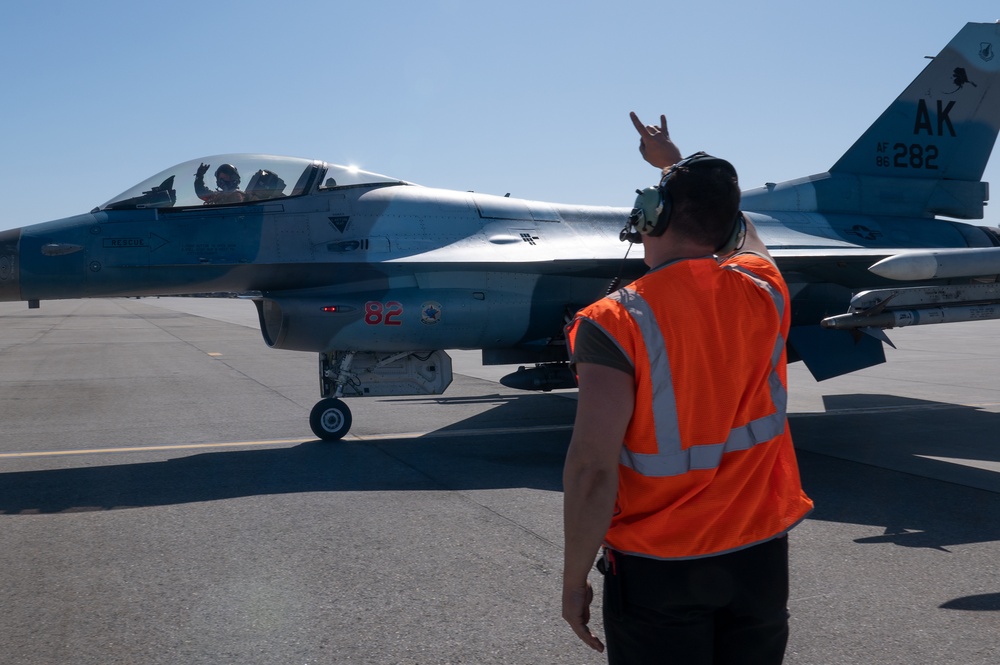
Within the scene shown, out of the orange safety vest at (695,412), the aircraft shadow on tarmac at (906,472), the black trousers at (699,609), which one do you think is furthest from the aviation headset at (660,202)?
the aircraft shadow on tarmac at (906,472)

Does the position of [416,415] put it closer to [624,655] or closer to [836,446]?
[836,446]

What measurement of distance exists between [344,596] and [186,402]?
9020mm

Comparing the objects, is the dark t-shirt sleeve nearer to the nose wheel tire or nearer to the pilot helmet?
the nose wheel tire

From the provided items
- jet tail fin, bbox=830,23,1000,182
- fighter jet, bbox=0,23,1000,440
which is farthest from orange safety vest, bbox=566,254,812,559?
jet tail fin, bbox=830,23,1000,182

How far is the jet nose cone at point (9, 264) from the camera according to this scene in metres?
7.91

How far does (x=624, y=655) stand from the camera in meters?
2.09

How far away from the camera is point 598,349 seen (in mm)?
2010

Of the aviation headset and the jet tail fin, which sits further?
the jet tail fin

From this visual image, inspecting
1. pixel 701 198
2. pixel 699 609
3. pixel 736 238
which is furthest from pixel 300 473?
pixel 701 198

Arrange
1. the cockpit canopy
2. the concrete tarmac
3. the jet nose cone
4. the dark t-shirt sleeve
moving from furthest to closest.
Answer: the cockpit canopy → the jet nose cone → the concrete tarmac → the dark t-shirt sleeve

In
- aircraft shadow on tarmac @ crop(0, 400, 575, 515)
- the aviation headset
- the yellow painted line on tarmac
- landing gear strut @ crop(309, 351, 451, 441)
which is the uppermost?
the aviation headset

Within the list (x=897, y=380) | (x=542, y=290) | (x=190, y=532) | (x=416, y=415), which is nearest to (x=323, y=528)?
(x=190, y=532)

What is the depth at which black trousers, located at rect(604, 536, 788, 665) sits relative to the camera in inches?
80.7

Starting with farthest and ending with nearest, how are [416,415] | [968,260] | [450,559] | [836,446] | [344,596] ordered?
[416,415] < [836,446] < [968,260] < [450,559] < [344,596]
